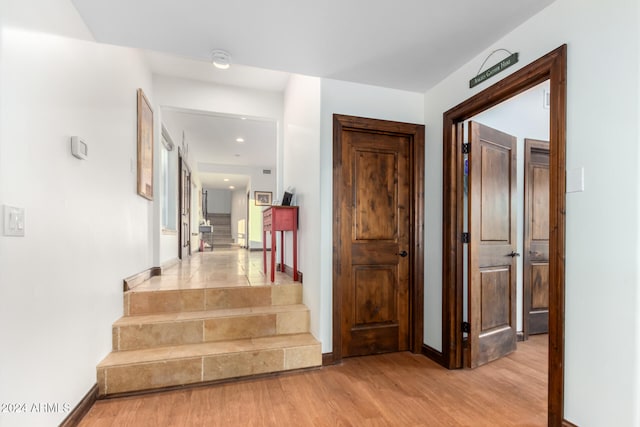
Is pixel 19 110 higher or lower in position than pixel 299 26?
lower

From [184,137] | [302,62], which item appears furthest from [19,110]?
[184,137]

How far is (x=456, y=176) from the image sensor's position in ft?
8.45

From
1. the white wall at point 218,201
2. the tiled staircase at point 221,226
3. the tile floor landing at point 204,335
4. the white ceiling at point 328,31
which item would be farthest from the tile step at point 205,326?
the white wall at point 218,201

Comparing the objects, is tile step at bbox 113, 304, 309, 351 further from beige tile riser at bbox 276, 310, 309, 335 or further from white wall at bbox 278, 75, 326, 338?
white wall at bbox 278, 75, 326, 338

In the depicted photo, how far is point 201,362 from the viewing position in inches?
89.3

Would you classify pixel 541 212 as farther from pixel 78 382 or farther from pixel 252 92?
pixel 78 382

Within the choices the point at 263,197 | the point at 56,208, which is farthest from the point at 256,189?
the point at 56,208

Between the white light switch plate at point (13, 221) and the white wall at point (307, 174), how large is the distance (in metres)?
1.83

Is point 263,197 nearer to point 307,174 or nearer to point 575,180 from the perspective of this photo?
point 307,174

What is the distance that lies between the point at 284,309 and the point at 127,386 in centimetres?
126

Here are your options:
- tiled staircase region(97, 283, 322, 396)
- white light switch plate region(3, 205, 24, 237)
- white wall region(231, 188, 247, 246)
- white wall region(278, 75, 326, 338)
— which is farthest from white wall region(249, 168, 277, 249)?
white light switch plate region(3, 205, 24, 237)

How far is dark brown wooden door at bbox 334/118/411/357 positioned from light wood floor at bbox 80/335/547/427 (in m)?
0.34

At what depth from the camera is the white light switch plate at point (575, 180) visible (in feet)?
5.24

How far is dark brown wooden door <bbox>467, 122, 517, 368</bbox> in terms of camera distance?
258cm
